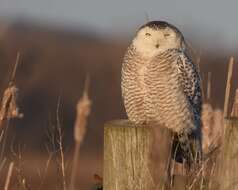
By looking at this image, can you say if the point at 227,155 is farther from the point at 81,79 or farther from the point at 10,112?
the point at 81,79

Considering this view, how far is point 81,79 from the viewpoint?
19.8m

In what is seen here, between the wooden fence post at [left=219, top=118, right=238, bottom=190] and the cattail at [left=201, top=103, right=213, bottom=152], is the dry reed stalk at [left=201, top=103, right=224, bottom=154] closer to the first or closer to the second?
the cattail at [left=201, top=103, right=213, bottom=152]

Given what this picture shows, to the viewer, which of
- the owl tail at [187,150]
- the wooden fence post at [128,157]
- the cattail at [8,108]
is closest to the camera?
the wooden fence post at [128,157]

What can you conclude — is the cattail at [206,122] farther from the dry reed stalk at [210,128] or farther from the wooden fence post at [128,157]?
the wooden fence post at [128,157]

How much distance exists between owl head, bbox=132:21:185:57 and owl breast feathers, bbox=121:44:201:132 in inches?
1.1

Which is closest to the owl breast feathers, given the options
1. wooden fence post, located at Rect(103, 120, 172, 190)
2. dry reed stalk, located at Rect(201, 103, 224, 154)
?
dry reed stalk, located at Rect(201, 103, 224, 154)

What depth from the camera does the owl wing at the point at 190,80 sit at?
5543mm

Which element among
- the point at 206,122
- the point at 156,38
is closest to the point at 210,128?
the point at 206,122

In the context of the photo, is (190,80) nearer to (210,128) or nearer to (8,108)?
(210,128)

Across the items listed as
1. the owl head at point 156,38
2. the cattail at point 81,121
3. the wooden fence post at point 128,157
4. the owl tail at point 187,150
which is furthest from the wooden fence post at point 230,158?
the owl head at point 156,38

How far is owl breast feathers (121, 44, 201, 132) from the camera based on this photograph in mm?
5438

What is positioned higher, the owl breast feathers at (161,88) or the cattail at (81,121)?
the owl breast feathers at (161,88)

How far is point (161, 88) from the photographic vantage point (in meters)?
5.45

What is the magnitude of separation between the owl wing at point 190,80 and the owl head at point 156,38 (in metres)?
0.13
